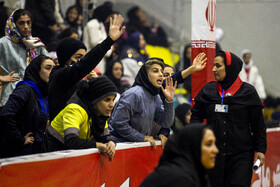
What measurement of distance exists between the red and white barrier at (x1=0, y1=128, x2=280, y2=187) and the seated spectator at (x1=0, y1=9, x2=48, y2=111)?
217cm

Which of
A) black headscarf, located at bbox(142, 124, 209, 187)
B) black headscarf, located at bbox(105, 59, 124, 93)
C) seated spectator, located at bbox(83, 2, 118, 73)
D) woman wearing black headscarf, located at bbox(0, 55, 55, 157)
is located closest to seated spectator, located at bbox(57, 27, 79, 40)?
seated spectator, located at bbox(83, 2, 118, 73)

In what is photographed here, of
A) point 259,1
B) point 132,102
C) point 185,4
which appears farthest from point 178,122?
point 185,4

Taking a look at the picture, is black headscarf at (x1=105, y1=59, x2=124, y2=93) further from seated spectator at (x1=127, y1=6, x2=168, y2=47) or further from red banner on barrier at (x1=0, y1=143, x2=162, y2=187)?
red banner on barrier at (x1=0, y1=143, x2=162, y2=187)

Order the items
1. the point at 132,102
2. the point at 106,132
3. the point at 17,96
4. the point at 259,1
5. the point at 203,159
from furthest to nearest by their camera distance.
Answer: the point at 259,1, the point at 132,102, the point at 17,96, the point at 106,132, the point at 203,159

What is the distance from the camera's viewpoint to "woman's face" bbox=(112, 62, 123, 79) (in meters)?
11.2

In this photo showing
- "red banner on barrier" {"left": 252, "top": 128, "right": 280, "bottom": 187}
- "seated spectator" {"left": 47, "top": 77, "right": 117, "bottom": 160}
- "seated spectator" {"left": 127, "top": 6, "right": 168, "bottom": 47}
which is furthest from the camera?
"seated spectator" {"left": 127, "top": 6, "right": 168, "bottom": 47}

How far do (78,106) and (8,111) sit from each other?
1.08 meters

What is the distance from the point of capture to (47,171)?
500 centimetres

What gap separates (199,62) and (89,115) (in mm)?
2595

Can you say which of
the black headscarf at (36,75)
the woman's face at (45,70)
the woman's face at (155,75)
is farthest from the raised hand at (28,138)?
the woman's face at (155,75)

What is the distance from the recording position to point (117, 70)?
36.9 feet

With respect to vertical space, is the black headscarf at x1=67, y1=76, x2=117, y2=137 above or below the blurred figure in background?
below

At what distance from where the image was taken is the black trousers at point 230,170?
721 cm

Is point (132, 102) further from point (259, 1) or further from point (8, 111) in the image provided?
point (259, 1)
